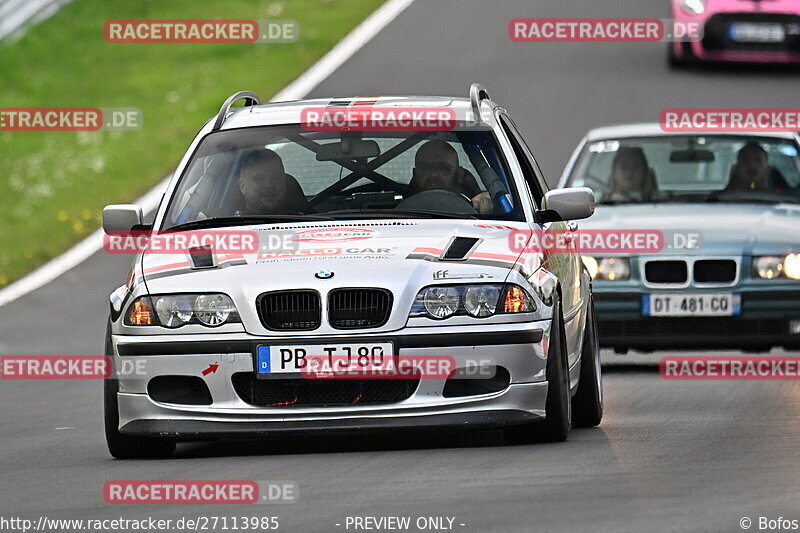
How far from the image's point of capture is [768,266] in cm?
1303

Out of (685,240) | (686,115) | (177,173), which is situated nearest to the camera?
(177,173)

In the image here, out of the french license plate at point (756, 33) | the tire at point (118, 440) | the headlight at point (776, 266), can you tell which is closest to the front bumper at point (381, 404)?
the tire at point (118, 440)

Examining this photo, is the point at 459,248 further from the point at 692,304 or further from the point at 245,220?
the point at 692,304

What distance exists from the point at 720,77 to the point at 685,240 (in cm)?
1588

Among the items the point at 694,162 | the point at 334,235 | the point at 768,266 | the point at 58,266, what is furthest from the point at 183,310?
the point at 58,266

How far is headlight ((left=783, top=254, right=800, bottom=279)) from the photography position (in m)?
13.0

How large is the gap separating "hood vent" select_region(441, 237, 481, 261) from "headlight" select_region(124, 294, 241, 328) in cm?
92

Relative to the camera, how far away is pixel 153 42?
1300 inches

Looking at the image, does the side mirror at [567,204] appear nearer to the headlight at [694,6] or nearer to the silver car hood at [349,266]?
the silver car hood at [349,266]

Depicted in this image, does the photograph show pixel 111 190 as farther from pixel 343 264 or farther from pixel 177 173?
pixel 343 264

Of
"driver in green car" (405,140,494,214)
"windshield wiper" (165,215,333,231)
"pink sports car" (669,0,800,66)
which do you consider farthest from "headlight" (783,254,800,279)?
"pink sports car" (669,0,800,66)

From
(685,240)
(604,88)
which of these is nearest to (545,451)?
(685,240)

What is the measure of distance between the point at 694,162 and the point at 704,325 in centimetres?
191

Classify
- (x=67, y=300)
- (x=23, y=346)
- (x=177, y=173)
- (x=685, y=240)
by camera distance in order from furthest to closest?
(x=67, y=300), (x=23, y=346), (x=685, y=240), (x=177, y=173)
